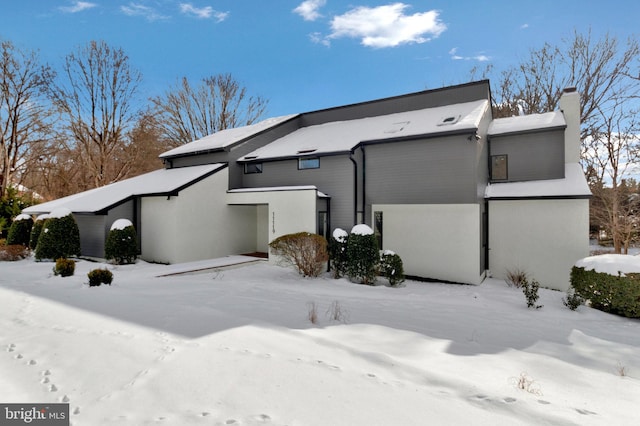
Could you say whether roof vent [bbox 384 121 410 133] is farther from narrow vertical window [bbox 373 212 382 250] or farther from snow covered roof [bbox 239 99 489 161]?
narrow vertical window [bbox 373 212 382 250]

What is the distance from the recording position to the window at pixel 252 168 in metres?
14.7

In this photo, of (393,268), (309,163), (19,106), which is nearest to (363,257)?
(393,268)

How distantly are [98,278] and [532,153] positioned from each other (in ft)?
Answer: 50.5

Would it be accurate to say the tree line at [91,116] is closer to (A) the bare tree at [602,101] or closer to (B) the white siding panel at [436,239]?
(B) the white siding panel at [436,239]

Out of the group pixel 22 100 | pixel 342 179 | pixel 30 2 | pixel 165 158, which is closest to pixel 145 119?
pixel 22 100

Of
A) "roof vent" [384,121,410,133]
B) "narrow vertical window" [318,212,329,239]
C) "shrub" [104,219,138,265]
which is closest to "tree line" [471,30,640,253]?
"roof vent" [384,121,410,133]

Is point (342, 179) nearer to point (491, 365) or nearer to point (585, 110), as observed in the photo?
point (491, 365)

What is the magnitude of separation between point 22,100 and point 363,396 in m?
28.5

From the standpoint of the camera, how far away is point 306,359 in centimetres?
389

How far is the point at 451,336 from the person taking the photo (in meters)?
5.34

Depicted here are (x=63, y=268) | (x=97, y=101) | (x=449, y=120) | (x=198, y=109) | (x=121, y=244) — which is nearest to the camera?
(x=63, y=268)

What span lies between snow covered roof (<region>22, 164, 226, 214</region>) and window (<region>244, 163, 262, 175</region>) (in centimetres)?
124

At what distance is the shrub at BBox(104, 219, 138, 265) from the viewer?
11.6m

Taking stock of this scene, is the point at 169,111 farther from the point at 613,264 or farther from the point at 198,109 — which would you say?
the point at 613,264
